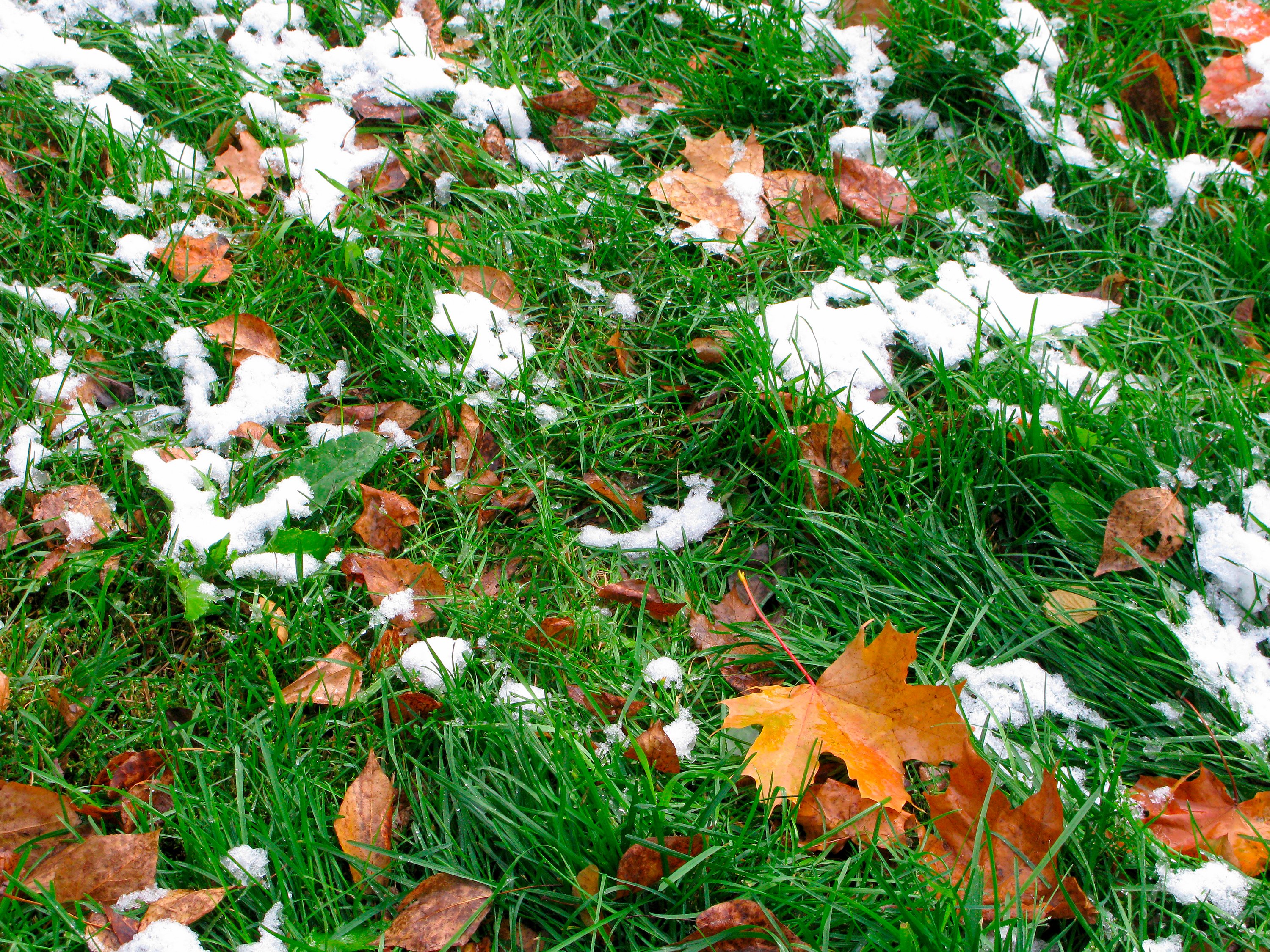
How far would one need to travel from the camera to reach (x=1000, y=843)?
156 cm

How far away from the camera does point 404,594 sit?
189 cm

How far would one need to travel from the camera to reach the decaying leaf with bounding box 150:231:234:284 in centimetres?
229

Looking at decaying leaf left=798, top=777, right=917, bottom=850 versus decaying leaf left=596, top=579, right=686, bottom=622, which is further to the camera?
decaying leaf left=596, top=579, right=686, bottom=622

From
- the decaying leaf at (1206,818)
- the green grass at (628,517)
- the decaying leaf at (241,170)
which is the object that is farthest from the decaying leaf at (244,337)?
the decaying leaf at (1206,818)

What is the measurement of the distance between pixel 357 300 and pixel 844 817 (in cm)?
163

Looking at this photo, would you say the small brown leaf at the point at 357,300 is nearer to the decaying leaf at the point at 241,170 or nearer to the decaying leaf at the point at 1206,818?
the decaying leaf at the point at 241,170

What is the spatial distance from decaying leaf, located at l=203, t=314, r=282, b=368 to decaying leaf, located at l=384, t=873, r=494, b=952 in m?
1.32

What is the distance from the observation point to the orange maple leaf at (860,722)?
5.27 ft

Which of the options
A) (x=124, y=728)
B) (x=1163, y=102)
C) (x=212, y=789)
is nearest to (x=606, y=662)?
(x=212, y=789)

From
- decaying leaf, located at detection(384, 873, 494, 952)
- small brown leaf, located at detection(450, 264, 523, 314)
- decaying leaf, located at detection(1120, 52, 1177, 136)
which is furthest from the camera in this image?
decaying leaf, located at detection(1120, 52, 1177, 136)

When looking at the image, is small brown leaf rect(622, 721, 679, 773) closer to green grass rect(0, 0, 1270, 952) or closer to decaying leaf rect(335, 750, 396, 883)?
green grass rect(0, 0, 1270, 952)

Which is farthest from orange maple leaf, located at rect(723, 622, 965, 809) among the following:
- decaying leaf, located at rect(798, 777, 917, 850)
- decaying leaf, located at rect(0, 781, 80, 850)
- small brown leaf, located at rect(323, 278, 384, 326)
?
small brown leaf, located at rect(323, 278, 384, 326)

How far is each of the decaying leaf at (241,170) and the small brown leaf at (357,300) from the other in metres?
0.41

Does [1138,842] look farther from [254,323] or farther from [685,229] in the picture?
[254,323]
